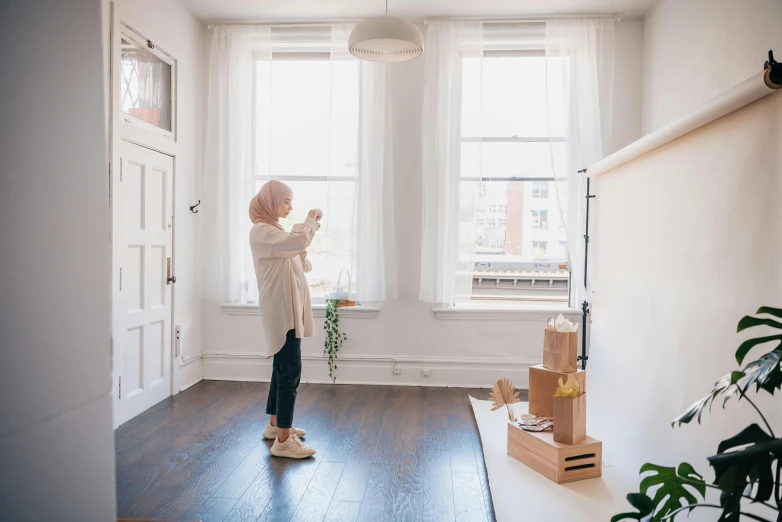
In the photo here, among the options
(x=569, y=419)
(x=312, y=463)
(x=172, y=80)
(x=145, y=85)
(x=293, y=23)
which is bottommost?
(x=312, y=463)

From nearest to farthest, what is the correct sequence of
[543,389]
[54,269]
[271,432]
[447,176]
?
1. [54,269]
2. [543,389]
3. [271,432]
4. [447,176]

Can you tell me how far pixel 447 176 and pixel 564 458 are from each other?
104 inches

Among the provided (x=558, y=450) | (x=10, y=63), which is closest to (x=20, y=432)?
(x=10, y=63)

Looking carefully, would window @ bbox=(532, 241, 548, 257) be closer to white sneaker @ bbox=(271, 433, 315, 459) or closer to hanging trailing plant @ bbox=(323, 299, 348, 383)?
hanging trailing plant @ bbox=(323, 299, 348, 383)

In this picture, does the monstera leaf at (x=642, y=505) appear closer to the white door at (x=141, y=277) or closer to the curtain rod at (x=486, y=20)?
the white door at (x=141, y=277)

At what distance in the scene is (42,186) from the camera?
63 centimetres

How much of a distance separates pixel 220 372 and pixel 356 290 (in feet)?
4.78

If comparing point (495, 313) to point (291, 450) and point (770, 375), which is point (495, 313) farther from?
point (770, 375)

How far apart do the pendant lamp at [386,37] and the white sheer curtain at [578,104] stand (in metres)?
1.75

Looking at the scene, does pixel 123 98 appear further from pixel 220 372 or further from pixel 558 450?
pixel 558 450

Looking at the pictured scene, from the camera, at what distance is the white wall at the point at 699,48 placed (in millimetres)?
3305

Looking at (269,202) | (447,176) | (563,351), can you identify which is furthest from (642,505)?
(447,176)

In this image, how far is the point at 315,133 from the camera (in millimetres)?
5031

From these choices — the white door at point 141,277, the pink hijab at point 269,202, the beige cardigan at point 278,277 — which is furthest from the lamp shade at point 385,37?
the white door at point 141,277
